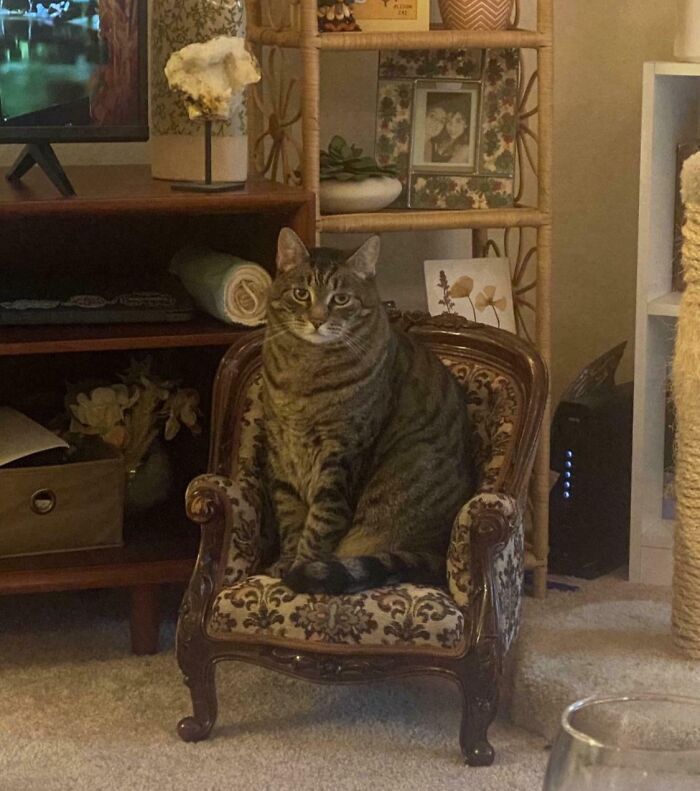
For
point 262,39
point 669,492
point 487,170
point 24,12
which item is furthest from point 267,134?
point 669,492

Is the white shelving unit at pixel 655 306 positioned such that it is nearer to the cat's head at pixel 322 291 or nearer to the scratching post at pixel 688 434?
the scratching post at pixel 688 434

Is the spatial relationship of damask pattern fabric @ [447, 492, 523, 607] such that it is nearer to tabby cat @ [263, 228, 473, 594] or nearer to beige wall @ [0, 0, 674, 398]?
tabby cat @ [263, 228, 473, 594]

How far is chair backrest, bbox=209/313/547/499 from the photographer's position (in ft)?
6.53

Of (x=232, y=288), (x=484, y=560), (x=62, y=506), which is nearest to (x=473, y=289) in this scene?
(x=232, y=288)

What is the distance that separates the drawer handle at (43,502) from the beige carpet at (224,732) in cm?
27

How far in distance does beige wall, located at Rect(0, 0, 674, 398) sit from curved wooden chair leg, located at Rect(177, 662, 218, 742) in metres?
1.17

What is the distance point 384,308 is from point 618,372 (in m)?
1.01

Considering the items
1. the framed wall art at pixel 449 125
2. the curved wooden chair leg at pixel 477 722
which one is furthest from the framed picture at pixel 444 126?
the curved wooden chair leg at pixel 477 722

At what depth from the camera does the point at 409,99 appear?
245 cm

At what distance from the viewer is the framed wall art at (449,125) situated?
95.1 inches

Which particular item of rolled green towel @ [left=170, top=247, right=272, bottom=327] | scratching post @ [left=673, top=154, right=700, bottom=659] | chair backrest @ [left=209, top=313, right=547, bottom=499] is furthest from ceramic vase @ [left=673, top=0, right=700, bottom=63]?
rolled green towel @ [left=170, top=247, right=272, bottom=327]

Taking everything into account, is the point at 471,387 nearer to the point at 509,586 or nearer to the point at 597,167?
the point at 509,586

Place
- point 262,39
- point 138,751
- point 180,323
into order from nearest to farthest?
1. point 138,751
2. point 180,323
3. point 262,39

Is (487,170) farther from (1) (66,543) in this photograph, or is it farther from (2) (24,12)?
(1) (66,543)
